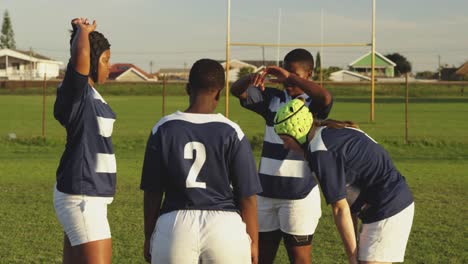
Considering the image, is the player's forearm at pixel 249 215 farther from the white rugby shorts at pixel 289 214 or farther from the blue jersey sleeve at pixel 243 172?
the white rugby shorts at pixel 289 214

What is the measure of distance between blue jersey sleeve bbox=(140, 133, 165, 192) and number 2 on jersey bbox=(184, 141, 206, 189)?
0.61 feet

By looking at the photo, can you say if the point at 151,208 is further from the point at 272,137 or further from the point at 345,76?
the point at 345,76

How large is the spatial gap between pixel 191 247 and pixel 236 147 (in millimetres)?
602

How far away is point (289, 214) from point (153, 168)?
6.82ft

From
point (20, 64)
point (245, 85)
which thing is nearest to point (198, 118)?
point (245, 85)

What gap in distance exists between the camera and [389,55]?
12988cm

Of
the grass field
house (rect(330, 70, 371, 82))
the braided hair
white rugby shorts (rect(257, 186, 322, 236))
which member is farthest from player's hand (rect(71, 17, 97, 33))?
house (rect(330, 70, 371, 82))

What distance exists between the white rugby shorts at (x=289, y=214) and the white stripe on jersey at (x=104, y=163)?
1550 millimetres

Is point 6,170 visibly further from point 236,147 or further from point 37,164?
point 236,147

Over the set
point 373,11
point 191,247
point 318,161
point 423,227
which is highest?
point 373,11

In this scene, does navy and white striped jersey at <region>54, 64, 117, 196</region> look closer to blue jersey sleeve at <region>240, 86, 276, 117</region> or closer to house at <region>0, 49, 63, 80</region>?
blue jersey sleeve at <region>240, 86, 276, 117</region>

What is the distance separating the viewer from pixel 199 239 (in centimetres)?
410

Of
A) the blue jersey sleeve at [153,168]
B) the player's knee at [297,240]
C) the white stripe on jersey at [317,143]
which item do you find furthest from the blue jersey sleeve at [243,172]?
the player's knee at [297,240]

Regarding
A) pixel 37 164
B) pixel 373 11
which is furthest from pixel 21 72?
pixel 37 164
